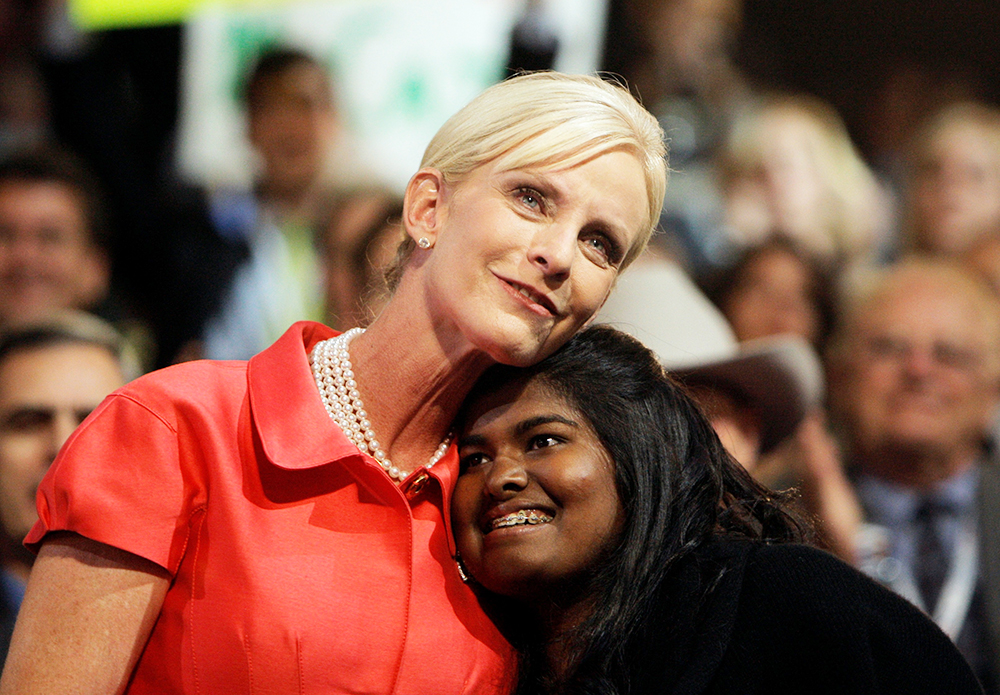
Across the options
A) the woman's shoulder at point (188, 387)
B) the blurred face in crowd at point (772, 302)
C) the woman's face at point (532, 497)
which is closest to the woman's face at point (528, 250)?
the woman's face at point (532, 497)

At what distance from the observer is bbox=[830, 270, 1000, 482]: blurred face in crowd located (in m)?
3.62

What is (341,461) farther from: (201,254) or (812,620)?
(201,254)

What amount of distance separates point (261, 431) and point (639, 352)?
0.63 meters

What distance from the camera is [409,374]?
1.56 metres

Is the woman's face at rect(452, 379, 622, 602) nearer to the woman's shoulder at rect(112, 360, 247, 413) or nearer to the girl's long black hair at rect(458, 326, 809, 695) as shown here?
the girl's long black hair at rect(458, 326, 809, 695)

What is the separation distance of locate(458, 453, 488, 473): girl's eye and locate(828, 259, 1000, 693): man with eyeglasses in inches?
79.7

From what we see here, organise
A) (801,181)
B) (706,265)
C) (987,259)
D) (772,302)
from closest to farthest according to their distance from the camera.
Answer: (772,302) < (706,265) < (987,259) < (801,181)

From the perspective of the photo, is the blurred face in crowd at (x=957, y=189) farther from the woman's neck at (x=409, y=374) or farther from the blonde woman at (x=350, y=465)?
the woman's neck at (x=409, y=374)

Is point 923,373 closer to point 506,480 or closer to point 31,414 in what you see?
point 506,480

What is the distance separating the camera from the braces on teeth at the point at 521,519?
60.6 inches

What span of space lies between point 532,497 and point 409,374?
25 cm

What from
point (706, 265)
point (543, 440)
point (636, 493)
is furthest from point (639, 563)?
point (706, 265)

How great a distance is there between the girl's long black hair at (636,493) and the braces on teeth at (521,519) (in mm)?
123

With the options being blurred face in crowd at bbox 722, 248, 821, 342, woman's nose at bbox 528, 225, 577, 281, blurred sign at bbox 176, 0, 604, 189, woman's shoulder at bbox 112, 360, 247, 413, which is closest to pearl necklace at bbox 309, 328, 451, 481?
woman's shoulder at bbox 112, 360, 247, 413
